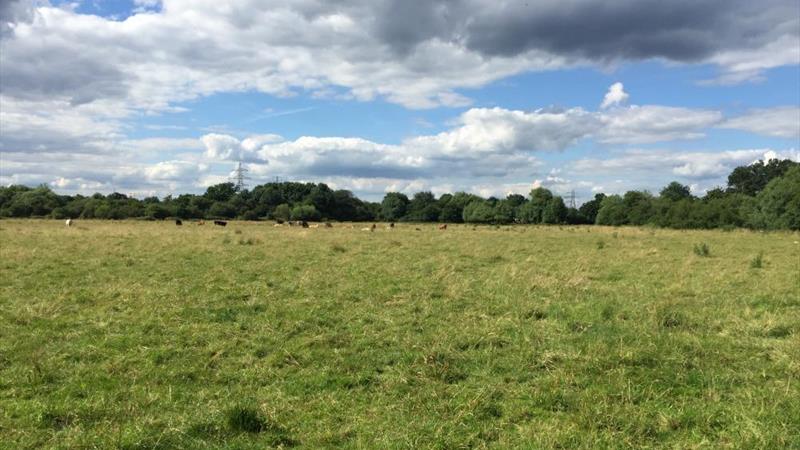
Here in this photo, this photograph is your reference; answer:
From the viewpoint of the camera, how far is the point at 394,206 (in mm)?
122812

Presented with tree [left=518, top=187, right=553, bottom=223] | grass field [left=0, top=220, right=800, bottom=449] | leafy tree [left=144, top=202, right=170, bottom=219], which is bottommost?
grass field [left=0, top=220, right=800, bottom=449]

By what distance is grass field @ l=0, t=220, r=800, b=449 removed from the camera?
217 inches

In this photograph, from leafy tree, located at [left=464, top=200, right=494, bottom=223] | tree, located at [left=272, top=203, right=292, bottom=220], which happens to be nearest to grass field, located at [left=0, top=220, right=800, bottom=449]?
tree, located at [left=272, top=203, right=292, bottom=220]

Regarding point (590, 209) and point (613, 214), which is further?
point (590, 209)

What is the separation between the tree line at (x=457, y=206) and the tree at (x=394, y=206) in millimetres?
250

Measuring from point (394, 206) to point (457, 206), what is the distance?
14583 mm

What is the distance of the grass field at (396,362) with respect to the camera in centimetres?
552

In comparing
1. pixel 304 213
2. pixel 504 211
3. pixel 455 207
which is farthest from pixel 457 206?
pixel 304 213

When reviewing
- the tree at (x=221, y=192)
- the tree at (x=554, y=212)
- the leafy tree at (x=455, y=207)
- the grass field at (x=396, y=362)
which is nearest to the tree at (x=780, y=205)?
the tree at (x=554, y=212)

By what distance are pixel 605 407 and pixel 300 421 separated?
3226 millimetres

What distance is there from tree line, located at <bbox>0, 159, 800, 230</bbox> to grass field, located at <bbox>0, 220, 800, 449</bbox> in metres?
56.2

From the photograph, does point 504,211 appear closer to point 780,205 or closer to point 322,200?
point 322,200

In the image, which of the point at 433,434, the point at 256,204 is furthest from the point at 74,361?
the point at 256,204

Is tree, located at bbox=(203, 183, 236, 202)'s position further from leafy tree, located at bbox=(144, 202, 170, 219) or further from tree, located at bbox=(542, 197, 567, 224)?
tree, located at bbox=(542, 197, 567, 224)
